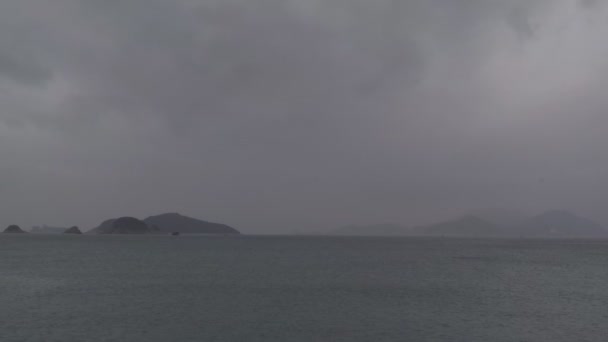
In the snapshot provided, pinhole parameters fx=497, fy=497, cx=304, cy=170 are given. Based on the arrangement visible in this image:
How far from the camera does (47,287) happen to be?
6406 centimetres

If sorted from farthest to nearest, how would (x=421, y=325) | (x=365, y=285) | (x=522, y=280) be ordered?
(x=522, y=280), (x=365, y=285), (x=421, y=325)

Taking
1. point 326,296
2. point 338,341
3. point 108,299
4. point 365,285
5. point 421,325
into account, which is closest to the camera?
point 338,341

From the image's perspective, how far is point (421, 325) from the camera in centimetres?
4369

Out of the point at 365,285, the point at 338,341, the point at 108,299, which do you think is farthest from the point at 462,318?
the point at 108,299

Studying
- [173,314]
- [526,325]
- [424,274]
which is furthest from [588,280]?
[173,314]

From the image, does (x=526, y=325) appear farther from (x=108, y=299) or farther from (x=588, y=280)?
(x=588, y=280)

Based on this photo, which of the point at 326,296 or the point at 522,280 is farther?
the point at 522,280

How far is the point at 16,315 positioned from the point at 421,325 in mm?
35969

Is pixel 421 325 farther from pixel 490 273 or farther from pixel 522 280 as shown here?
pixel 490 273

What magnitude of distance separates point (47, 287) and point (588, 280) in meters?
84.4

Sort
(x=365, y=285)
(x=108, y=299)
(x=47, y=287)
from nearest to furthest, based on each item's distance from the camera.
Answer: (x=108, y=299) → (x=47, y=287) → (x=365, y=285)

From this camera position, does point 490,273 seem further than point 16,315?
Yes

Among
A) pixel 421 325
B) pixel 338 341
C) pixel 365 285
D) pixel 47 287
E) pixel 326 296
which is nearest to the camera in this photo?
pixel 338 341

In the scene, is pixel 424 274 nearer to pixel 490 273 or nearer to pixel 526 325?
pixel 490 273
